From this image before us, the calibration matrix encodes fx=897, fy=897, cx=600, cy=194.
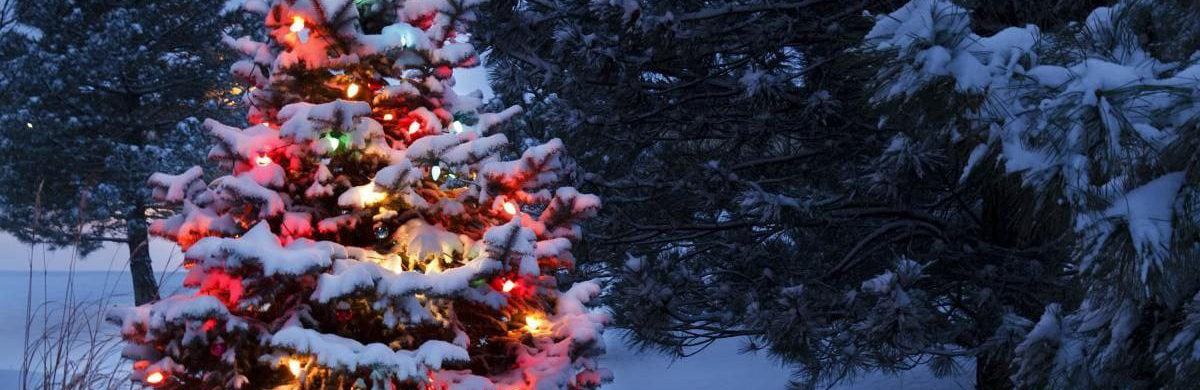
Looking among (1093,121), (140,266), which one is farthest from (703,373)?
(1093,121)

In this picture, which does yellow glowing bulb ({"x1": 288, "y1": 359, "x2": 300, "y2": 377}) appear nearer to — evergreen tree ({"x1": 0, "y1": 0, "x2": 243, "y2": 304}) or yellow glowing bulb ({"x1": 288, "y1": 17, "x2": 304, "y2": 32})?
yellow glowing bulb ({"x1": 288, "y1": 17, "x2": 304, "y2": 32})

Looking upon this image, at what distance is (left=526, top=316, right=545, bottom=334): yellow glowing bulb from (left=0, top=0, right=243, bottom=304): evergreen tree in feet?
35.2

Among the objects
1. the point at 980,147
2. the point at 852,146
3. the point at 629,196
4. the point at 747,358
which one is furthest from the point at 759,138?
the point at 747,358

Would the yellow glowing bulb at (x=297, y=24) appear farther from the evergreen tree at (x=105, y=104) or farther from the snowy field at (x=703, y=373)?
the evergreen tree at (x=105, y=104)

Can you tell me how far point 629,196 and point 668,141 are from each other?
20.5 inches

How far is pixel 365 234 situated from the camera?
377 cm

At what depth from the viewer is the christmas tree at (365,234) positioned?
3.26m

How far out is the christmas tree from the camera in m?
3.26

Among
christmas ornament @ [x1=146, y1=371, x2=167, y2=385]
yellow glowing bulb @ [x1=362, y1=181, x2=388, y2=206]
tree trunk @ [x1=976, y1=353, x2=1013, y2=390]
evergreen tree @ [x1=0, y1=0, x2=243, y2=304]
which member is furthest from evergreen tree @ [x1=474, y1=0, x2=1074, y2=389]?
evergreen tree @ [x1=0, y1=0, x2=243, y2=304]

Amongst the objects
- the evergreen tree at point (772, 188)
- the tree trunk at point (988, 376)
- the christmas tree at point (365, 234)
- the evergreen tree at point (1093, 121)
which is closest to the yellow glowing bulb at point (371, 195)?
the christmas tree at point (365, 234)

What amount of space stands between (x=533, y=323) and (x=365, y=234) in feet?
2.62

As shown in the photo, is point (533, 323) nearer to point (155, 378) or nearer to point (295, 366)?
point (295, 366)

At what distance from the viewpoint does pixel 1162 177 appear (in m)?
2.05

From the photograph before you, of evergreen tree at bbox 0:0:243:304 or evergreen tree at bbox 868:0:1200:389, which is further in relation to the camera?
evergreen tree at bbox 0:0:243:304
